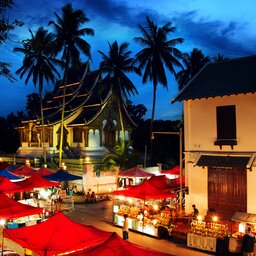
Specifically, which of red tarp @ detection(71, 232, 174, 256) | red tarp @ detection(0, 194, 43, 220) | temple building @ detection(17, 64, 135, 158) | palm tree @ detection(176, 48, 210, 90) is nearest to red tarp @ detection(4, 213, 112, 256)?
red tarp @ detection(71, 232, 174, 256)

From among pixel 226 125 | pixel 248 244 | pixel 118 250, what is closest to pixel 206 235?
pixel 248 244

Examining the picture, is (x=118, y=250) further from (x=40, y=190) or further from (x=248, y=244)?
(x=40, y=190)

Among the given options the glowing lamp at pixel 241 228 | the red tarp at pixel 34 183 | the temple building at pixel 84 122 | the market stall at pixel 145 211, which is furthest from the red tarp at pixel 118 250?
the temple building at pixel 84 122

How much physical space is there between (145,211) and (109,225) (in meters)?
2.36

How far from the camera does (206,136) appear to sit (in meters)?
19.9

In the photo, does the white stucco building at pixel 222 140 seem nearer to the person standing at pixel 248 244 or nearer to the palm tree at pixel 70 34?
the person standing at pixel 248 244

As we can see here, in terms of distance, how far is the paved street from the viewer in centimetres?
1569

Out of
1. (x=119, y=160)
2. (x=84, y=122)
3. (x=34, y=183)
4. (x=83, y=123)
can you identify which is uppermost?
(x=84, y=122)

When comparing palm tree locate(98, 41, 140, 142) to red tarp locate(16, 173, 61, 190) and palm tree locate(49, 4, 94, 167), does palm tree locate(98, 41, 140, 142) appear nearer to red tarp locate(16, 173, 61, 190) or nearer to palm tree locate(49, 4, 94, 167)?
palm tree locate(49, 4, 94, 167)

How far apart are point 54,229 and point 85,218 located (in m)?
11.5

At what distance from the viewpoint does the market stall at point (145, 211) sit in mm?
17812

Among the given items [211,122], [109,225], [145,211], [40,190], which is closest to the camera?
[145,211]

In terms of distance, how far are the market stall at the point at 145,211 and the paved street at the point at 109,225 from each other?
432 mm

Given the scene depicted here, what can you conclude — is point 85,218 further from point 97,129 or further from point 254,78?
point 97,129
